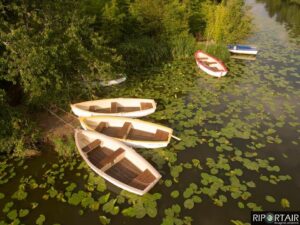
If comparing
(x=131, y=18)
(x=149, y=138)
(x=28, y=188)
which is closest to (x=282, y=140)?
(x=149, y=138)

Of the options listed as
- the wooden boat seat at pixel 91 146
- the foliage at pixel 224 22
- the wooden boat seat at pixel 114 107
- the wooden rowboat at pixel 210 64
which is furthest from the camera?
the foliage at pixel 224 22

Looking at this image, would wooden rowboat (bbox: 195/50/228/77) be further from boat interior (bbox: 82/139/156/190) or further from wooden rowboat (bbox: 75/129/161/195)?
boat interior (bbox: 82/139/156/190)

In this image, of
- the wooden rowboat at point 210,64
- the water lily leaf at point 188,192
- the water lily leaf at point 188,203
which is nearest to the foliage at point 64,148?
the water lily leaf at point 188,192

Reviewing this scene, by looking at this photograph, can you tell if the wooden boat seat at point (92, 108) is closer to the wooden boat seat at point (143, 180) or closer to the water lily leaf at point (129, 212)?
the wooden boat seat at point (143, 180)

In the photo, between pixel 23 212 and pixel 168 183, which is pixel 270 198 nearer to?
pixel 168 183

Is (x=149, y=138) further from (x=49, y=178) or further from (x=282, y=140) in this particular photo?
(x=282, y=140)

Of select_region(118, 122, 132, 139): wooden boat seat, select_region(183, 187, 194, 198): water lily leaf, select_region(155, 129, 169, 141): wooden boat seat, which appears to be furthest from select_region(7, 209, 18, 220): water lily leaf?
select_region(155, 129, 169, 141): wooden boat seat

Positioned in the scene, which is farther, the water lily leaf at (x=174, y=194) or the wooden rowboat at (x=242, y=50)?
the wooden rowboat at (x=242, y=50)
